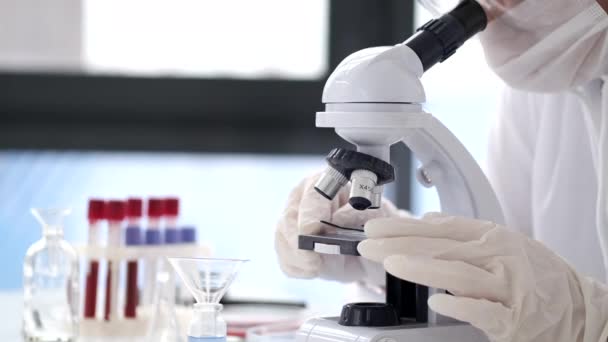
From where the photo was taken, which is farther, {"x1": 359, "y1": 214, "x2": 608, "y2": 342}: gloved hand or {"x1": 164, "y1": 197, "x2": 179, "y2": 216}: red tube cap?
{"x1": 164, "y1": 197, "x2": 179, "y2": 216}: red tube cap

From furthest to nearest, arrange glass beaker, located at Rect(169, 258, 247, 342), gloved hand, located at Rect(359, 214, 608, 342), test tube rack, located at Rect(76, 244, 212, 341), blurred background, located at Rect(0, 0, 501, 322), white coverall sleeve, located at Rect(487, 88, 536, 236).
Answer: blurred background, located at Rect(0, 0, 501, 322) < white coverall sleeve, located at Rect(487, 88, 536, 236) < test tube rack, located at Rect(76, 244, 212, 341) < glass beaker, located at Rect(169, 258, 247, 342) < gloved hand, located at Rect(359, 214, 608, 342)

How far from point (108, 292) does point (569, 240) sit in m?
0.85

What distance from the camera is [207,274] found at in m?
1.26

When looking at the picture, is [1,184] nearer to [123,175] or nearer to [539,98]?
[123,175]

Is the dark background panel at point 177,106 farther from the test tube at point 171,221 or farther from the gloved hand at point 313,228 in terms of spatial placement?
the gloved hand at point 313,228

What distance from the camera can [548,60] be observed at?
144cm

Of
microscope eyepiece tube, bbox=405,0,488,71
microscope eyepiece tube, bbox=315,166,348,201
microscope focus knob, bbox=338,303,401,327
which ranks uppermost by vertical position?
microscope eyepiece tube, bbox=405,0,488,71

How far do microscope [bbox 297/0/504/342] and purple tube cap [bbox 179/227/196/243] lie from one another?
57 cm

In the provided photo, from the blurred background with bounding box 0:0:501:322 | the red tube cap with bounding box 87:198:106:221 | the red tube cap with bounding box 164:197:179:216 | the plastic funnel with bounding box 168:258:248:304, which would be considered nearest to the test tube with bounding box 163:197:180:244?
the red tube cap with bounding box 164:197:179:216

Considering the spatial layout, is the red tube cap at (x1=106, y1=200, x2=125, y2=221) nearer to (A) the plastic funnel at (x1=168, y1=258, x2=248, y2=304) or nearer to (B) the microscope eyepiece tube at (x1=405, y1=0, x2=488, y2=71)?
(A) the plastic funnel at (x1=168, y1=258, x2=248, y2=304)

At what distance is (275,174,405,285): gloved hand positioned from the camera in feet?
4.47

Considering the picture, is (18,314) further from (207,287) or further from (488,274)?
(488,274)

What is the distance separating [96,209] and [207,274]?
53 centimetres

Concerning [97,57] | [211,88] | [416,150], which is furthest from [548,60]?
[97,57]
